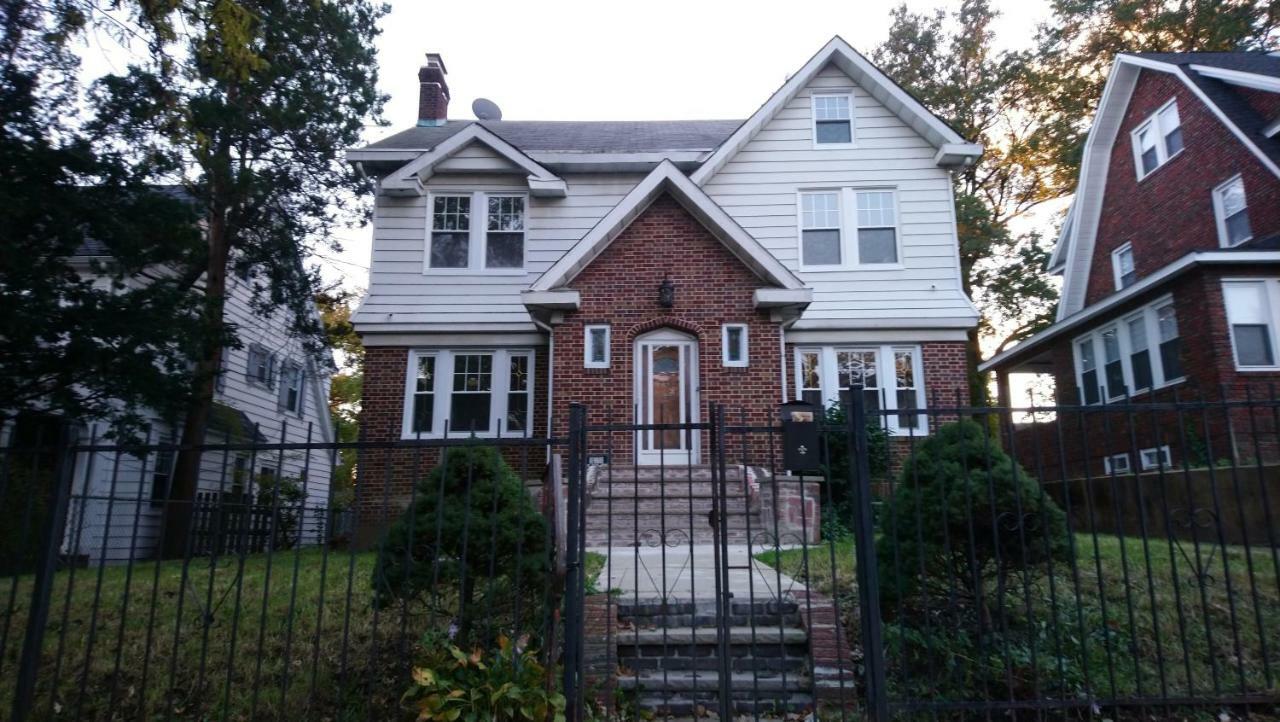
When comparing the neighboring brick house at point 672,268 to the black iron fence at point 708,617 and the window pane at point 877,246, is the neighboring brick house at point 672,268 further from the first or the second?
the black iron fence at point 708,617

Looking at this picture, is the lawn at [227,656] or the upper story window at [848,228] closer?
the lawn at [227,656]

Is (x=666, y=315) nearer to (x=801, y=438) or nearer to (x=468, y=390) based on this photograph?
(x=468, y=390)

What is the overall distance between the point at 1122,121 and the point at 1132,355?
7.07m

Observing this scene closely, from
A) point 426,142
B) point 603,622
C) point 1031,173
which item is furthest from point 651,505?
point 1031,173

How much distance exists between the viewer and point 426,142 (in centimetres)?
1691

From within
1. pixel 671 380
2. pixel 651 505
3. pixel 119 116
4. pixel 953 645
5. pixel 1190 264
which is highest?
pixel 119 116

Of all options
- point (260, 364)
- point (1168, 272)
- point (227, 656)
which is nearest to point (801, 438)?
point (227, 656)

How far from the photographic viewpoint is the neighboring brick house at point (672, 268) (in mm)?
12781

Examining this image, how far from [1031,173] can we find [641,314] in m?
19.1

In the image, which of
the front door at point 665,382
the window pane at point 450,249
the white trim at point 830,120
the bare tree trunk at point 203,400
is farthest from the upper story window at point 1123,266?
the bare tree trunk at point 203,400

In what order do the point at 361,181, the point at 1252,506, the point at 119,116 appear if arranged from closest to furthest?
the point at 1252,506 < the point at 119,116 < the point at 361,181

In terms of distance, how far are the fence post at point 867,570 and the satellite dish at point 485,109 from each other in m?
17.4

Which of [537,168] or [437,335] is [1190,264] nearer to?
[537,168]

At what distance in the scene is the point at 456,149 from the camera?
49.4 feet
